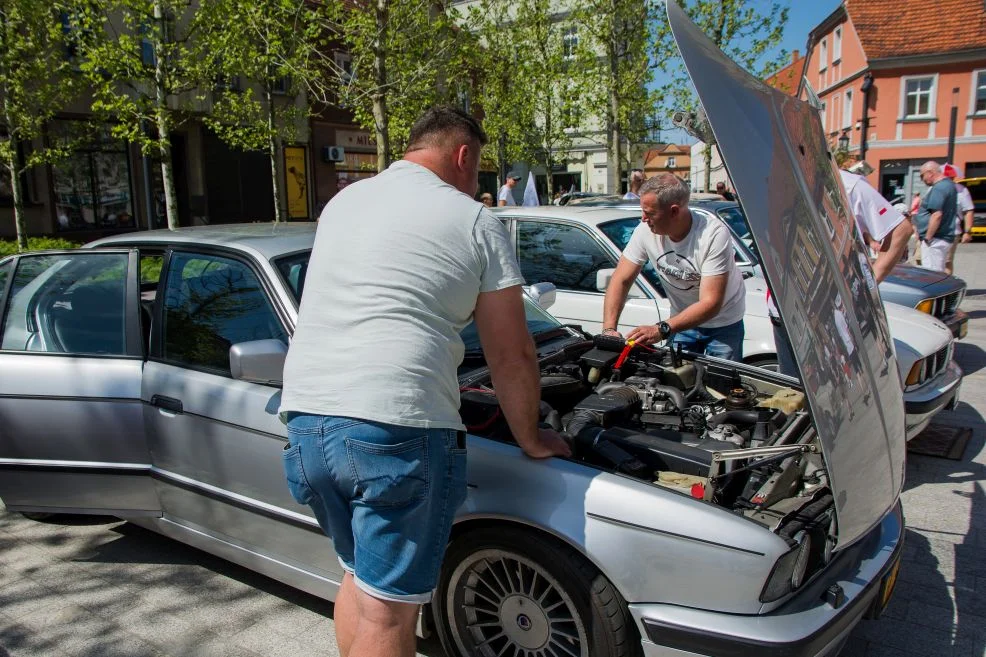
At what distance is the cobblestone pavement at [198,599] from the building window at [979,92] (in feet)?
106

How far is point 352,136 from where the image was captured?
89.1ft

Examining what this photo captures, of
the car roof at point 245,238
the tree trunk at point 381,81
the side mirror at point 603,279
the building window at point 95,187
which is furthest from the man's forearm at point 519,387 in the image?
the building window at point 95,187

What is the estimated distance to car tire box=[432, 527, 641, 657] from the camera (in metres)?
2.22

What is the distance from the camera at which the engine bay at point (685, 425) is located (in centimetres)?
245

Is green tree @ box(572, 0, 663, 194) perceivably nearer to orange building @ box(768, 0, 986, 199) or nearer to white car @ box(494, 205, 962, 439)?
white car @ box(494, 205, 962, 439)

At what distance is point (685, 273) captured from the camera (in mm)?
4297

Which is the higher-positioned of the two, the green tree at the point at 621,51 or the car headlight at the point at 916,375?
the green tree at the point at 621,51

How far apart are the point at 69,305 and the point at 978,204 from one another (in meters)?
25.5

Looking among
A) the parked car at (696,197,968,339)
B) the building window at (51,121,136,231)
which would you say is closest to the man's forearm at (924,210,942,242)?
the parked car at (696,197,968,339)

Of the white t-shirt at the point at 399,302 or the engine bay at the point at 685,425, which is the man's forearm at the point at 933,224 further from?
the white t-shirt at the point at 399,302

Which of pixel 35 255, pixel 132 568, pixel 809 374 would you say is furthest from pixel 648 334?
pixel 35 255

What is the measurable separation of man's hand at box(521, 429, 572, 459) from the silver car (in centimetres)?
4

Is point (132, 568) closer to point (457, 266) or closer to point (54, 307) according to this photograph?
point (54, 307)

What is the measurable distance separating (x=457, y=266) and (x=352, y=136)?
26661 mm
